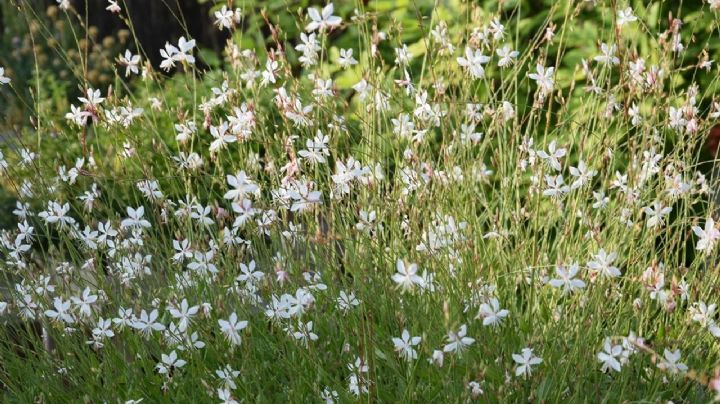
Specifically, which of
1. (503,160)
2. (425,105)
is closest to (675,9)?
(503,160)

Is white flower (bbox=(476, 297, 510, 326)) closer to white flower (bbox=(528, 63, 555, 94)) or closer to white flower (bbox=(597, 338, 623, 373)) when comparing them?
white flower (bbox=(597, 338, 623, 373))

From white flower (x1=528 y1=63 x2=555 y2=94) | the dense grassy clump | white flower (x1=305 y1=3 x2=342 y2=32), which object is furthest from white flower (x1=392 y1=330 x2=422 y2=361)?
white flower (x1=528 y1=63 x2=555 y2=94)

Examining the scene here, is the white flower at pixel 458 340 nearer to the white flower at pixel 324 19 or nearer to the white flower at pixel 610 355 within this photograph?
the white flower at pixel 610 355

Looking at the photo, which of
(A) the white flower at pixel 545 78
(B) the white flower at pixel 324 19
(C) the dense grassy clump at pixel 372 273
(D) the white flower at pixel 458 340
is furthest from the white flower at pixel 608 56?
(D) the white flower at pixel 458 340

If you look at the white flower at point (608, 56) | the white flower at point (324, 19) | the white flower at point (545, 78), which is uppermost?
the white flower at point (324, 19)

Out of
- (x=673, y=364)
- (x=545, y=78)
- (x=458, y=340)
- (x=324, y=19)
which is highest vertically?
(x=324, y=19)

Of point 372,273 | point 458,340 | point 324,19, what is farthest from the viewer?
point 372,273

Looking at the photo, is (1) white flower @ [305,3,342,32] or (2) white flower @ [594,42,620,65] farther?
(2) white flower @ [594,42,620,65]

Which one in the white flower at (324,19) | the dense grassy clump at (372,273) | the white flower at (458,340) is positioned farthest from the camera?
the dense grassy clump at (372,273)

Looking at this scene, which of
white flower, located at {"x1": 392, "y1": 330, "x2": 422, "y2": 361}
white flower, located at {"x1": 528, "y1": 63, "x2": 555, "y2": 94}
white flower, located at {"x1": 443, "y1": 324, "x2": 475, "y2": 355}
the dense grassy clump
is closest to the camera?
white flower, located at {"x1": 443, "y1": 324, "x2": 475, "y2": 355}

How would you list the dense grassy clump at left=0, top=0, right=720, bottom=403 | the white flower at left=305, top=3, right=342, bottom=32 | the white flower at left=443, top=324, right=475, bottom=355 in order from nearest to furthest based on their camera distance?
the white flower at left=443, top=324, right=475, bottom=355, the white flower at left=305, top=3, right=342, bottom=32, the dense grassy clump at left=0, top=0, right=720, bottom=403

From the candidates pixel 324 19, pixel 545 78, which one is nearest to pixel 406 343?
pixel 324 19

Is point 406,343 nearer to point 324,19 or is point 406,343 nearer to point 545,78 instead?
point 324,19
